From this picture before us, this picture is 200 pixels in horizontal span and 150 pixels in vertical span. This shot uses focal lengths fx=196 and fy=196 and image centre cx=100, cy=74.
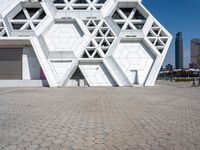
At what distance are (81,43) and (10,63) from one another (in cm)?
1265

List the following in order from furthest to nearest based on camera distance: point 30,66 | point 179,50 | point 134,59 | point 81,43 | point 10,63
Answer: point 179,50 < point 30,66 < point 10,63 < point 134,59 < point 81,43

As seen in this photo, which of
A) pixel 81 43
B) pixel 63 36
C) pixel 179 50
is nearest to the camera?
pixel 81 43

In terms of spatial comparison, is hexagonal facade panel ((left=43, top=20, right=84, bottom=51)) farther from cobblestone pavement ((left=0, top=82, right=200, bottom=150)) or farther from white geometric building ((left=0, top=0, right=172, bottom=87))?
cobblestone pavement ((left=0, top=82, right=200, bottom=150))

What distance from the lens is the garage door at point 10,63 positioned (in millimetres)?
32594

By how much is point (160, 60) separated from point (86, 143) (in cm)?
2650

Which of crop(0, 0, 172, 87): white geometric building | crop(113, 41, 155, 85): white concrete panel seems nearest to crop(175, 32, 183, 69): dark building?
crop(0, 0, 172, 87): white geometric building

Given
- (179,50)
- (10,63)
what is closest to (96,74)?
(10,63)

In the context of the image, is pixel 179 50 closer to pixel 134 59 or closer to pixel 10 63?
pixel 134 59

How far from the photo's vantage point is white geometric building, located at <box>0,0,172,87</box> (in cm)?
2877

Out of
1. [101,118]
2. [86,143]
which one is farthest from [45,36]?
[86,143]

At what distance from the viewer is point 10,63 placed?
32531mm

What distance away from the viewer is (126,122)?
6512mm

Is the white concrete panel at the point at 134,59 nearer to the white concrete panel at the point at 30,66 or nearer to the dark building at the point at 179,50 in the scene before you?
the white concrete panel at the point at 30,66

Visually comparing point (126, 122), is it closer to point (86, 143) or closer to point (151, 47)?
point (86, 143)
